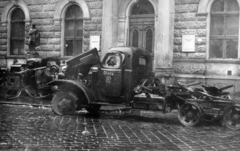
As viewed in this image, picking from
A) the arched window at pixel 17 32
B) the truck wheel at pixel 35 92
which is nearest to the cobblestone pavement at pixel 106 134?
the truck wheel at pixel 35 92

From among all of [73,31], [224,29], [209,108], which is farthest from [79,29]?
[209,108]

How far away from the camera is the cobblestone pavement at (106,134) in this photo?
200 inches

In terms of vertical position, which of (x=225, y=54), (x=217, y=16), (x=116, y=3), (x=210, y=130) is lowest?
(x=210, y=130)

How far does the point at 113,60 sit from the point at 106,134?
9.41 ft

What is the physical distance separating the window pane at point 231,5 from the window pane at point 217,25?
41cm

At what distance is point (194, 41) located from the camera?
40.0 ft

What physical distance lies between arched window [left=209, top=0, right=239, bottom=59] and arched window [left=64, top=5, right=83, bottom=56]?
19.9 feet

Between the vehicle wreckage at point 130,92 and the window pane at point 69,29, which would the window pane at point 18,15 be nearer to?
the window pane at point 69,29

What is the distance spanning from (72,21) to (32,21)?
87.6 inches

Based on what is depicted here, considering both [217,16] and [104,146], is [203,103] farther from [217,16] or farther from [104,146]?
[217,16]

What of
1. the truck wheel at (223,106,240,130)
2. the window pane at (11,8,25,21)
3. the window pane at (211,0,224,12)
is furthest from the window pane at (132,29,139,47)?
the truck wheel at (223,106,240,130)

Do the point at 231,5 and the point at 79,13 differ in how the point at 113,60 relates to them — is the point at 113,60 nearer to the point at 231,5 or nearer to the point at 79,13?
the point at 231,5

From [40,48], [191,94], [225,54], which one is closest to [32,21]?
[40,48]

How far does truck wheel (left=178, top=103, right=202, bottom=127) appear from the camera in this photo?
7293mm
